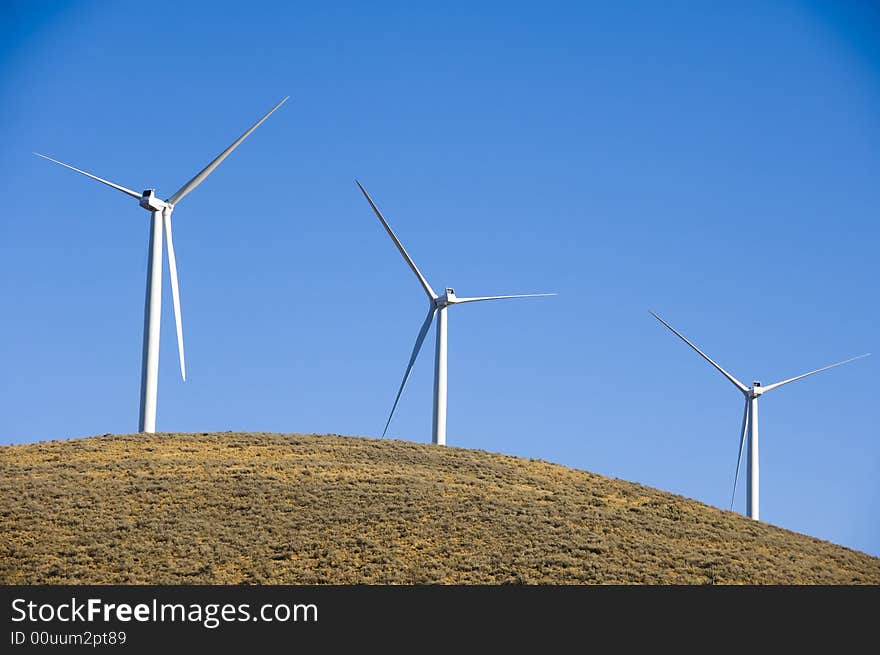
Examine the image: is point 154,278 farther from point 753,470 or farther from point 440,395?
point 753,470

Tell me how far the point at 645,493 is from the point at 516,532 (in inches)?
607

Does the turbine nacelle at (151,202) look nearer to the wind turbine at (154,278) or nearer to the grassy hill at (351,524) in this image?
the wind turbine at (154,278)

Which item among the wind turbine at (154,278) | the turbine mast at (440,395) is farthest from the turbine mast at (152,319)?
the turbine mast at (440,395)

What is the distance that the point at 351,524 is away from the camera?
183 feet

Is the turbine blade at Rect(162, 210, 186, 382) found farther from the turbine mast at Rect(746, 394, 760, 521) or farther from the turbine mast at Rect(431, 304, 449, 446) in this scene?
the turbine mast at Rect(746, 394, 760, 521)

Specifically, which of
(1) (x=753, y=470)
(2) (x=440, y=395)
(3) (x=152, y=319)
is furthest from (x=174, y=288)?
(1) (x=753, y=470)

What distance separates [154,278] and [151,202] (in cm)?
446

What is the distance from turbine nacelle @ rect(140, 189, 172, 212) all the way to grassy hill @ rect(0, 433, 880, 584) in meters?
13.2

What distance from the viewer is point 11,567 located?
49.2m

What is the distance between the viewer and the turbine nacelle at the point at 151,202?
7156 centimetres

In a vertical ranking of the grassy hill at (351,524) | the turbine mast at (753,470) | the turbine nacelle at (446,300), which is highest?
the turbine nacelle at (446,300)

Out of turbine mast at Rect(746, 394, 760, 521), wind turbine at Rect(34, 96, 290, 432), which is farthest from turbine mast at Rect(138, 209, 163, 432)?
turbine mast at Rect(746, 394, 760, 521)
